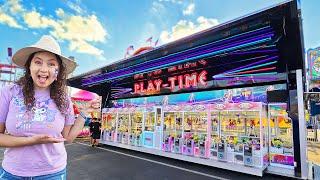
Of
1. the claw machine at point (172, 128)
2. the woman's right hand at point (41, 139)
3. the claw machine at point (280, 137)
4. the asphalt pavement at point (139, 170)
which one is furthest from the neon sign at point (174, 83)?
the woman's right hand at point (41, 139)

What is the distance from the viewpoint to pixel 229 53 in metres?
6.99

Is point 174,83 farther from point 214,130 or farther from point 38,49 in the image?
point 38,49

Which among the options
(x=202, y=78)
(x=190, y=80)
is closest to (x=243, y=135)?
(x=202, y=78)

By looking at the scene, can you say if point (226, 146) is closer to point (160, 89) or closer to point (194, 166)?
point (194, 166)

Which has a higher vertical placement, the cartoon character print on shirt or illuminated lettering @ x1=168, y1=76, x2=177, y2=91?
illuminated lettering @ x1=168, y1=76, x2=177, y2=91

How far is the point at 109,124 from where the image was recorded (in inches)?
467

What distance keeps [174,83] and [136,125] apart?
2.48 metres

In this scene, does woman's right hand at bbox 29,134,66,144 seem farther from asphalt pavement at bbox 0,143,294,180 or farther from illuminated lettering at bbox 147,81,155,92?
illuminated lettering at bbox 147,81,155,92

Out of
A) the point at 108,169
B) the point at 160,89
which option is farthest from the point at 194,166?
the point at 160,89

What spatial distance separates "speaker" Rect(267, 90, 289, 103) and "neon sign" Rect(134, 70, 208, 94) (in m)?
2.22

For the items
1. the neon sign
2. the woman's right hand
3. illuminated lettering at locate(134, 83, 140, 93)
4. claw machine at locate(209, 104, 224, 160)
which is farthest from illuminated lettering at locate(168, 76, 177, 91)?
the woman's right hand

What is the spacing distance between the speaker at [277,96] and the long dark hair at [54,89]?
6.52m

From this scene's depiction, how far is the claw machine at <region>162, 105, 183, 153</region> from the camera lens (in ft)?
27.7

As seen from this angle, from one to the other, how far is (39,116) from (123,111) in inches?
375
